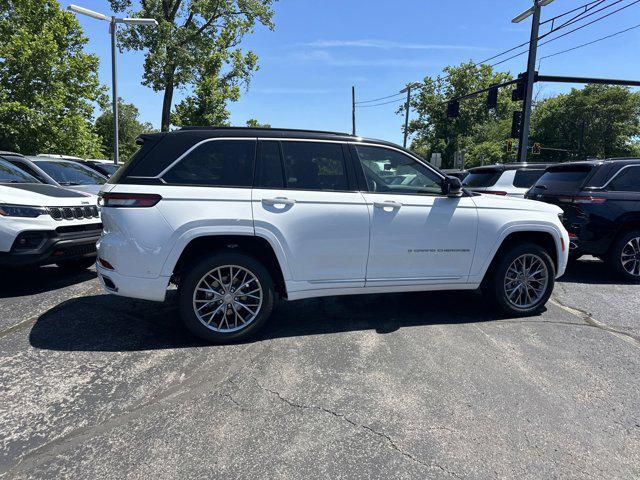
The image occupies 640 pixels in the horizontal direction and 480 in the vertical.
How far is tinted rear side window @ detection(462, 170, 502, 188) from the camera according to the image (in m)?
9.75

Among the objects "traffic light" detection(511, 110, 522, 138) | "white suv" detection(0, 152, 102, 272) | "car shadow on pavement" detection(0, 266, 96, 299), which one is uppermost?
"traffic light" detection(511, 110, 522, 138)

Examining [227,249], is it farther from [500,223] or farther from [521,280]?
[521,280]

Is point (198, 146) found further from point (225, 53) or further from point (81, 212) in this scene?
point (225, 53)

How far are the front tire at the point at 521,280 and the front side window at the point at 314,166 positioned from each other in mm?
2023

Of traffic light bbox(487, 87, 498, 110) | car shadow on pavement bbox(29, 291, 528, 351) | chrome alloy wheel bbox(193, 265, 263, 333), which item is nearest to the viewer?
chrome alloy wheel bbox(193, 265, 263, 333)

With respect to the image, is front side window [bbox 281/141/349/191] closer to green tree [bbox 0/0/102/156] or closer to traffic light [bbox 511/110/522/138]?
traffic light [bbox 511/110/522/138]

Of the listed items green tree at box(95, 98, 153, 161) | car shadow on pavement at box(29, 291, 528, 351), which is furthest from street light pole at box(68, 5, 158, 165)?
green tree at box(95, 98, 153, 161)

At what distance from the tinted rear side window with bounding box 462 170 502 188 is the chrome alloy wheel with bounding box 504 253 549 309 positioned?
5.00m

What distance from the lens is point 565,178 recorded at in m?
7.41

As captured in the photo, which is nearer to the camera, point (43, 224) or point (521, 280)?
point (521, 280)

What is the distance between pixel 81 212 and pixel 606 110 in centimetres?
5297

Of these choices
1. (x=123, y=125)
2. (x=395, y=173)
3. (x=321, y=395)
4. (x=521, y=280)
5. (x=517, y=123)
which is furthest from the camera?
(x=123, y=125)

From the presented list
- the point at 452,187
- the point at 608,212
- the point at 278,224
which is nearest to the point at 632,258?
the point at 608,212

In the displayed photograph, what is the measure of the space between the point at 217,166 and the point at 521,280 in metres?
3.49
